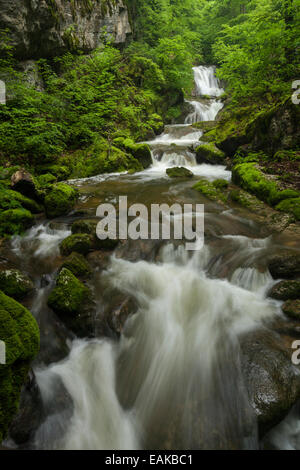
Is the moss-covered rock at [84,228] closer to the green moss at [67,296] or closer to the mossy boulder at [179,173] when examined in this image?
the green moss at [67,296]

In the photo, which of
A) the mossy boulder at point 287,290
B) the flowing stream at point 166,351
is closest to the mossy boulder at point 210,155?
the flowing stream at point 166,351

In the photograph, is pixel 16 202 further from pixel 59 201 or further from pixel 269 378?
pixel 269 378

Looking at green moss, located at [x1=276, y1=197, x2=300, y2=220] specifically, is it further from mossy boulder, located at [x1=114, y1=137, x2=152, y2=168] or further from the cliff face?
the cliff face

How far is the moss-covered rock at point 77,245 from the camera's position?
436cm

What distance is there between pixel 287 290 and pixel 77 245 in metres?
3.68

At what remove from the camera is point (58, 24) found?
9.67m

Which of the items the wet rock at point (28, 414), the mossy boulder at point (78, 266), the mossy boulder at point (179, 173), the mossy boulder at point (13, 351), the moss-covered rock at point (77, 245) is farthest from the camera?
the mossy boulder at point (179, 173)

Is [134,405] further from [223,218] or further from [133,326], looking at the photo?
[223,218]

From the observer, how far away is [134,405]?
2697mm

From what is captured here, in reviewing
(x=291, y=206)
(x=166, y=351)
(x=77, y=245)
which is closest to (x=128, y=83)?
(x=291, y=206)

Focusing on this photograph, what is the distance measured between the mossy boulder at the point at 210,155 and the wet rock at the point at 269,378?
29.6 ft

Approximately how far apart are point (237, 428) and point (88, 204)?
594 centimetres

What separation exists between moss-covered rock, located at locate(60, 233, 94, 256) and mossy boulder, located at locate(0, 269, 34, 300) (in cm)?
98

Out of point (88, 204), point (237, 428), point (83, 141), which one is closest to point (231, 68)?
point (83, 141)
